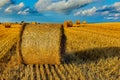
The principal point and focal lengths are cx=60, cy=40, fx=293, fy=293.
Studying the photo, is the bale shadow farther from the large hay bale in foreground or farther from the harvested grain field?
the large hay bale in foreground

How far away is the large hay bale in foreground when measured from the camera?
973 centimetres

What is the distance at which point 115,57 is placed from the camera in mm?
10609

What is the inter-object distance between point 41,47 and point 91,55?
7.66 feet

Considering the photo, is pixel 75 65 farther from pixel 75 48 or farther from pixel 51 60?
pixel 75 48

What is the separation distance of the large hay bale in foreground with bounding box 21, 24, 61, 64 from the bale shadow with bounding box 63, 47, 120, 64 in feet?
2.12

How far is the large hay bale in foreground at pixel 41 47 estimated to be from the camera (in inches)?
383

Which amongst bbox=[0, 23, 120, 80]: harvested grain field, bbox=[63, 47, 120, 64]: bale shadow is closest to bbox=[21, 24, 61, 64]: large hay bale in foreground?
bbox=[0, 23, 120, 80]: harvested grain field

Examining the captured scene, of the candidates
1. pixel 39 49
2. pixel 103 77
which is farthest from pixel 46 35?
pixel 103 77

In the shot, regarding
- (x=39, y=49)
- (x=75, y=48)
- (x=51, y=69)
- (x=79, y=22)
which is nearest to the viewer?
(x=51, y=69)

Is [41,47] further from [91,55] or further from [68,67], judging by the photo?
[91,55]

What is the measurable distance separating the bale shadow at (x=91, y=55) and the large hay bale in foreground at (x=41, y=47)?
65 cm

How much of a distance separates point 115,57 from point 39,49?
2849mm

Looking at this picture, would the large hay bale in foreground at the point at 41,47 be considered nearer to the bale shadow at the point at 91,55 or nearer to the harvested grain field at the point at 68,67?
the harvested grain field at the point at 68,67

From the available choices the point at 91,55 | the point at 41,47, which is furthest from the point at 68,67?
the point at 91,55
